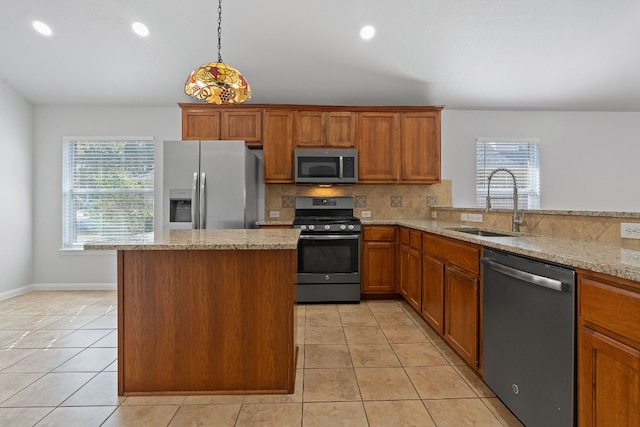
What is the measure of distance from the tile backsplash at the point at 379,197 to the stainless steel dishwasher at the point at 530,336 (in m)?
2.68

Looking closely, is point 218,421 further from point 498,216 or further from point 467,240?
point 498,216

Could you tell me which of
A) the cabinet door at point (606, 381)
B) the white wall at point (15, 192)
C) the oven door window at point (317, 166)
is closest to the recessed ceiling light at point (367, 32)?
the oven door window at point (317, 166)

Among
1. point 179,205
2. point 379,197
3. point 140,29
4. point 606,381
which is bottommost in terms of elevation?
point 606,381

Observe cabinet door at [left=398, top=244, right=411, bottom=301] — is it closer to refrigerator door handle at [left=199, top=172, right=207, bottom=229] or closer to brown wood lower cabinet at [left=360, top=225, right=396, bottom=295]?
brown wood lower cabinet at [left=360, top=225, right=396, bottom=295]

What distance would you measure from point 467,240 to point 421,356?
95 cm

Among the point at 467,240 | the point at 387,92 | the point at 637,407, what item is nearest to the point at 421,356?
the point at 467,240

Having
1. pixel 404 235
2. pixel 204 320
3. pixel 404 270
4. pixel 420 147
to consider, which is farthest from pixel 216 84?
pixel 420 147

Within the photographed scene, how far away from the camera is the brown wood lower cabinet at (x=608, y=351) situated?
1.04 meters

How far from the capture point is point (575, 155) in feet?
15.0

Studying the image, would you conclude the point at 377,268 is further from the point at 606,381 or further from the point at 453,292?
the point at 606,381

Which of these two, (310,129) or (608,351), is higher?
(310,129)

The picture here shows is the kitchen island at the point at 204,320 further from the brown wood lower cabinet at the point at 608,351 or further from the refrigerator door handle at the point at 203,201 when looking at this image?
the refrigerator door handle at the point at 203,201

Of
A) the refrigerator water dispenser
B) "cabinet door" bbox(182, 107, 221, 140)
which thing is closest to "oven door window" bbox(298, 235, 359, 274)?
the refrigerator water dispenser

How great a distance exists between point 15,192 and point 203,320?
391 cm
